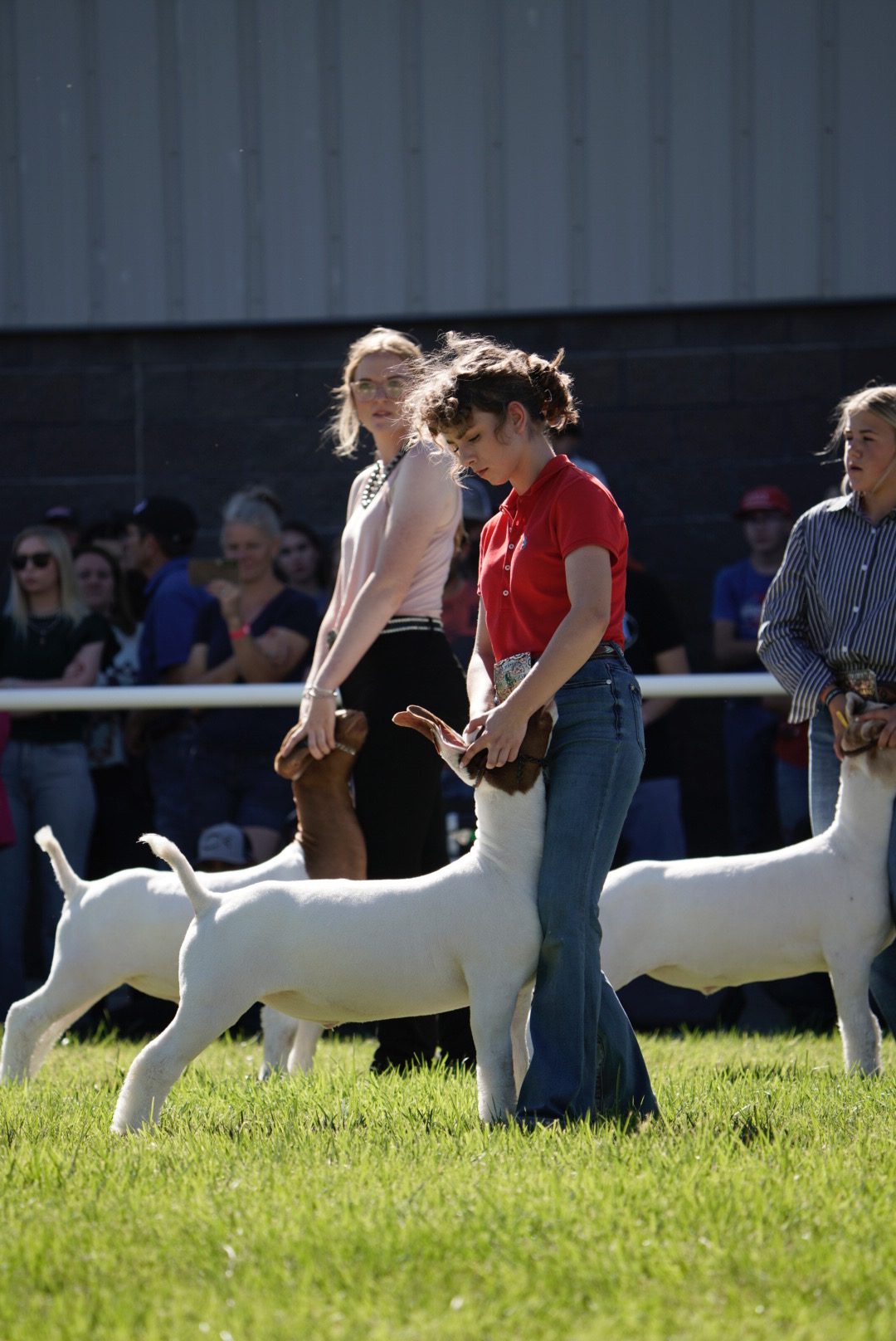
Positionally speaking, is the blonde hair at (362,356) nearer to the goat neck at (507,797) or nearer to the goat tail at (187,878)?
the goat neck at (507,797)

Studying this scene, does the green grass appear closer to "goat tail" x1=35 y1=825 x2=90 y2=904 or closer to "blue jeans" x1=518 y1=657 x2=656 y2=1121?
"blue jeans" x1=518 y1=657 x2=656 y2=1121

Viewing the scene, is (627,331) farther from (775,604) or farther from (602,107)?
(775,604)

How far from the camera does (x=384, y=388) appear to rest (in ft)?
17.4

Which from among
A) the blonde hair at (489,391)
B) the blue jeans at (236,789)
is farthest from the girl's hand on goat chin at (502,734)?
the blue jeans at (236,789)

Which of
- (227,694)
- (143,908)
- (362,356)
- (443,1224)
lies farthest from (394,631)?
(443,1224)

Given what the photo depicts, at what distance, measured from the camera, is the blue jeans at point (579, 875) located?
4.02 meters

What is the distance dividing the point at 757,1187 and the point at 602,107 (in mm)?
7779

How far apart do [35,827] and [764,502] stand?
4237 mm

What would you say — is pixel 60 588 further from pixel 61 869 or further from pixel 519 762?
pixel 519 762

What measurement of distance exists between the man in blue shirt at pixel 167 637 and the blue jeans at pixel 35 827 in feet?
1.07

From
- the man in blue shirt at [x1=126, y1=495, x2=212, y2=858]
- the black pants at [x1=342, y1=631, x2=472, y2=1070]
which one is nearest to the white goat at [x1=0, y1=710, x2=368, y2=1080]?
the black pants at [x1=342, y1=631, x2=472, y2=1070]

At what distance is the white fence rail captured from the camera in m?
6.68

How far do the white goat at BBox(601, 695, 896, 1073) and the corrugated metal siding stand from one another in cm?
546

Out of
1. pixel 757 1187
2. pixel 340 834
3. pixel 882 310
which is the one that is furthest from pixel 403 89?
pixel 757 1187
